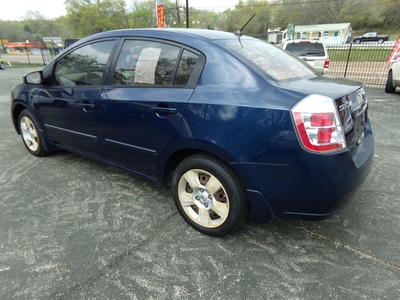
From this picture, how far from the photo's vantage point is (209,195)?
7.25 feet

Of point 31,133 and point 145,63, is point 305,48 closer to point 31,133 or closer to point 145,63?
point 145,63

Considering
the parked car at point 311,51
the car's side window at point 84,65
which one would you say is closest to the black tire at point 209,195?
the car's side window at point 84,65

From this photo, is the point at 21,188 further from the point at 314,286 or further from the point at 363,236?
the point at 363,236

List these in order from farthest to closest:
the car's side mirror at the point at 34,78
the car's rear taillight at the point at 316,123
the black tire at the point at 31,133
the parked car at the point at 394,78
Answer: the parked car at the point at 394,78 < the black tire at the point at 31,133 < the car's side mirror at the point at 34,78 < the car's rear taillight at the point at 316,123

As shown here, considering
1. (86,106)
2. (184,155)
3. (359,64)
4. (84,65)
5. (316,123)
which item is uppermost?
(84,65)

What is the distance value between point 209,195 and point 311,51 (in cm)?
825

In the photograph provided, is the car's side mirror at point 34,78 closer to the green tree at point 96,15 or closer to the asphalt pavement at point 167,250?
the asphalt pavement at point 167,250

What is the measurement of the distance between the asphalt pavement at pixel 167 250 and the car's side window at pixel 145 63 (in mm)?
1227

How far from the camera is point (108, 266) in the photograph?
6.51 ft

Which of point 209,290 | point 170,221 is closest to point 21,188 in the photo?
point 170,221

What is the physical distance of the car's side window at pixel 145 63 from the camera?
7.60 ft

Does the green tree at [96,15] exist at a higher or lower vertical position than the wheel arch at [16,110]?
higher

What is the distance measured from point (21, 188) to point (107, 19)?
57.2 metres

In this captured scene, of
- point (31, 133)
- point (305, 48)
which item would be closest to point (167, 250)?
point (31, 133)
